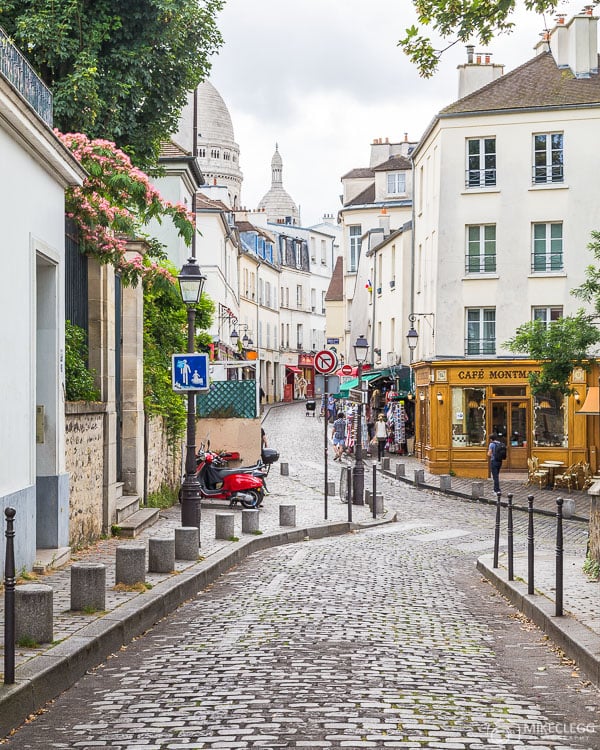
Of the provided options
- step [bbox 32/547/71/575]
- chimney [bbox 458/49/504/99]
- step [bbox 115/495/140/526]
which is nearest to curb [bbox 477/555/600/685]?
step [bbox 32/547/71/575]

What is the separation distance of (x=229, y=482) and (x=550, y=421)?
1579cm

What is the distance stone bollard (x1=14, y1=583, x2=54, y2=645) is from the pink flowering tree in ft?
27.6

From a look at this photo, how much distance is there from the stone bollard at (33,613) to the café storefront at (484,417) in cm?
2938

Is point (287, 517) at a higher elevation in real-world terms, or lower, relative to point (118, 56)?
lower

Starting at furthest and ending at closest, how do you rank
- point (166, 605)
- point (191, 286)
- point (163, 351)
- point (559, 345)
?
point (559, 345), point (163, 351), point (191, 286), point (166, 605)

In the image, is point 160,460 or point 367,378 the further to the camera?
point 367,378

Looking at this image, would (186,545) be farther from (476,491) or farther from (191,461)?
(476,491)

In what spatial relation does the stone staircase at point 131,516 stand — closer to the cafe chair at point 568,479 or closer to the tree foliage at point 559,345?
the tree foliage at point 559,345

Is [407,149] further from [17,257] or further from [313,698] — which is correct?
[313,698]

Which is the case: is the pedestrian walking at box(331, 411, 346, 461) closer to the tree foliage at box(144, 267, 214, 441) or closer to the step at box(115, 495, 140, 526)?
the tree foliage at box(144, 267, 214, 441)

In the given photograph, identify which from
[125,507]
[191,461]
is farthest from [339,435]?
[191,461]

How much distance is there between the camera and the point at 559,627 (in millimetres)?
9047

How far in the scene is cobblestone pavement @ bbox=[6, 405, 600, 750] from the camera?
5945 millimetres

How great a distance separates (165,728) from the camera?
605 centimetres
